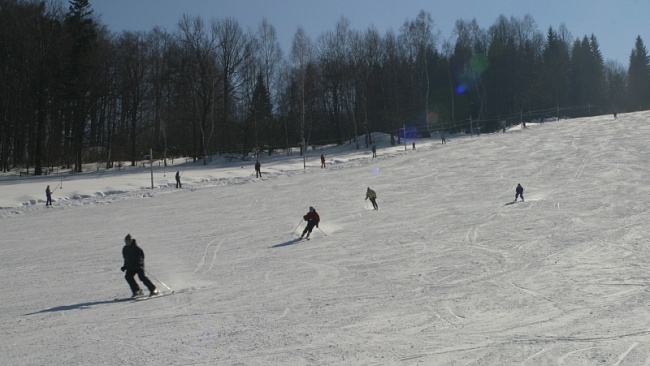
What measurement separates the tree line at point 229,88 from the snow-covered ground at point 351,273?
18192 millimetres

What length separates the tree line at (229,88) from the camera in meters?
47.0

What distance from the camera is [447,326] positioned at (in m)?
8.75

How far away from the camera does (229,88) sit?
5938 cm

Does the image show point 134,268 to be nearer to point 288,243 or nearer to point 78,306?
point 78,306

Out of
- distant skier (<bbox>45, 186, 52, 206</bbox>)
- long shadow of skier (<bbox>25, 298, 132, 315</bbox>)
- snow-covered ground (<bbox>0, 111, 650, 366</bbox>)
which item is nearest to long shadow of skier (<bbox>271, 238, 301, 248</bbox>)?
snow-covered ground (<bbox>0, 111, 650, 366</bbox>)

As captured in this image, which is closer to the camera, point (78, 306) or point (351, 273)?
point (78, 306)

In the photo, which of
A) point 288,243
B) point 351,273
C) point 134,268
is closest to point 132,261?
point 134,268

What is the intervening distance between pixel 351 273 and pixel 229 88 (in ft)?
161

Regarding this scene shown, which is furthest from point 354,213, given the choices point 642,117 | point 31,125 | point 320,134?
point 320,134

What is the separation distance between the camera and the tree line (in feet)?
154

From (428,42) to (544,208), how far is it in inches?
2086

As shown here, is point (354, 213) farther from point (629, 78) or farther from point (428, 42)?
point (629, 78)

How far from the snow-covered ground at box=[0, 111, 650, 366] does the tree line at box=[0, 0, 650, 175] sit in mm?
18192

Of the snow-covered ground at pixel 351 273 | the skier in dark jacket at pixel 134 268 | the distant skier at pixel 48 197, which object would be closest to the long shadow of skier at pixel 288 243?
the snow-covered ground at pixel 351 273
